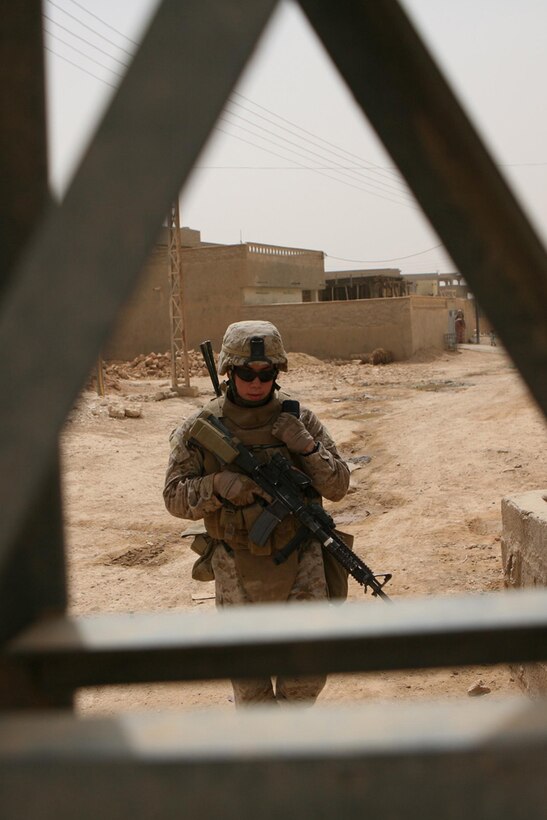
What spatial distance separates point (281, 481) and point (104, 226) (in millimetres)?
2915

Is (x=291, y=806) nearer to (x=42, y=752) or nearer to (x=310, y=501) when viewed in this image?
(x=42, y=752)

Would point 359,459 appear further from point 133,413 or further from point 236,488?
point 236,488

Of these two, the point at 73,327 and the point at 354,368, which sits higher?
the point at 73,327

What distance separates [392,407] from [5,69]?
14832 millimetres

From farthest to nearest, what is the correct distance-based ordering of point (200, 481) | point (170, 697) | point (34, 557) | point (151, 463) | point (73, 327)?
point (151, 463) < point (170, 697) < point (200, 481) < point (34, 557) < point (73, 327)

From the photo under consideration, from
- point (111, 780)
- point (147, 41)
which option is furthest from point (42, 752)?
point (147, 41)

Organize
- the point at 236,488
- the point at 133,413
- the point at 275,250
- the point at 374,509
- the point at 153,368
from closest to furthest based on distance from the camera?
1. the point at 236,488
2. the point at 374,509
3. the point at 133,413
4. the point at 153,368
5. the point at 275,250

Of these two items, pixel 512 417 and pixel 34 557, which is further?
pixel 512 417

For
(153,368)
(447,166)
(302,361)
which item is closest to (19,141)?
(447,166)

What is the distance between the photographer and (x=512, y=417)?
1131cm

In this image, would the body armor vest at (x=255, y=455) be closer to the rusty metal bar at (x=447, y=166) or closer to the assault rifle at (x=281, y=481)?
the assault rifle at (x=281, y=481)

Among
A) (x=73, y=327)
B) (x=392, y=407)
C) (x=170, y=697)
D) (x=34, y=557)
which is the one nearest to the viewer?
(x=73, y=327)

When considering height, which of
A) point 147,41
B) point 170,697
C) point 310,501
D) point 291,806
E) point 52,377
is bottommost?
point 170,697

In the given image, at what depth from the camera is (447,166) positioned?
33.1 inches
